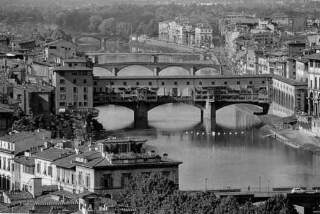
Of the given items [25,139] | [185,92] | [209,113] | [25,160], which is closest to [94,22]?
[185,92]

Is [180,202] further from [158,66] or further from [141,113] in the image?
[158,66]

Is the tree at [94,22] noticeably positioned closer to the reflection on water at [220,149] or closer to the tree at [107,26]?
the tree at [107,26]

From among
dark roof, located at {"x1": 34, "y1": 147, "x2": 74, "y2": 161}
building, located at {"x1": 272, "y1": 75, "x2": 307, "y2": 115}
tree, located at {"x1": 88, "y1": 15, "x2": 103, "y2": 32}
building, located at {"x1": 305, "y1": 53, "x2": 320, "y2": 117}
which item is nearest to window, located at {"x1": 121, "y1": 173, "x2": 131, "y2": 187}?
dark roof, located at {"x1": 34, "y1": 147, "x2": 74, "y2": 161}

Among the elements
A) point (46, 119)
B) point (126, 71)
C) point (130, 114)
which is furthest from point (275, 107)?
point (126, 71)

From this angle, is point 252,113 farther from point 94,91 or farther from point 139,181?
point 139,181

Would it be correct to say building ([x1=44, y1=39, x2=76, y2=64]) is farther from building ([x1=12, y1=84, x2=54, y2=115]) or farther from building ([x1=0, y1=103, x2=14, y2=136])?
building ([x1=0, y1=103, x2=14, y2=136])

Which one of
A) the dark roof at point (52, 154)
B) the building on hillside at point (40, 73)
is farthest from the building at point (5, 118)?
the building on hillside at point (40, 73)
